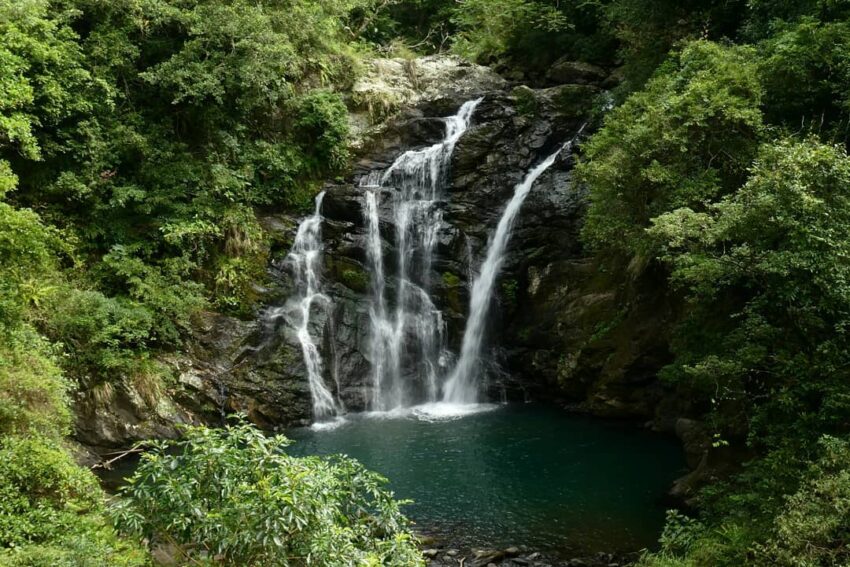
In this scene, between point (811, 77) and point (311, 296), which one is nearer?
point (811, 77)

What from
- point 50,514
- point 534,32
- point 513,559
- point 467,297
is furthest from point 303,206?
point 50,514

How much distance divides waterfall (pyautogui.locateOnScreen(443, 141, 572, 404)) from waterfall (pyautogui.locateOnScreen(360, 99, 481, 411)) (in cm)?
64

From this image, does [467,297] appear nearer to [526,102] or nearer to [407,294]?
[407,294]

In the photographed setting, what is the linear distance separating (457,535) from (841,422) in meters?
6.25

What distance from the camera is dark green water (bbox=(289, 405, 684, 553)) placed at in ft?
36.0

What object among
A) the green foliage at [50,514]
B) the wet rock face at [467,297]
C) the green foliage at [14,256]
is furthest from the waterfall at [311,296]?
the green foliage at [50,514]

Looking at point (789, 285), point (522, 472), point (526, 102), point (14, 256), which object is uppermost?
point (526, 102)

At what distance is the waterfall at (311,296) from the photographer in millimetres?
17984

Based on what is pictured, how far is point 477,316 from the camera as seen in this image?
19875 mm

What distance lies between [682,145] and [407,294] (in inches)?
408

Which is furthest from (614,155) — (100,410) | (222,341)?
(100,410)

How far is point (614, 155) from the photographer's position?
1356 cm

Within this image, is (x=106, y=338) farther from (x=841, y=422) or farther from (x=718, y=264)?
(x=841, y=422)

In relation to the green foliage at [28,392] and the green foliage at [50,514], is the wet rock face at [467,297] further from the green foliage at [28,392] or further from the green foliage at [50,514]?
the green foliage at [50,514]
